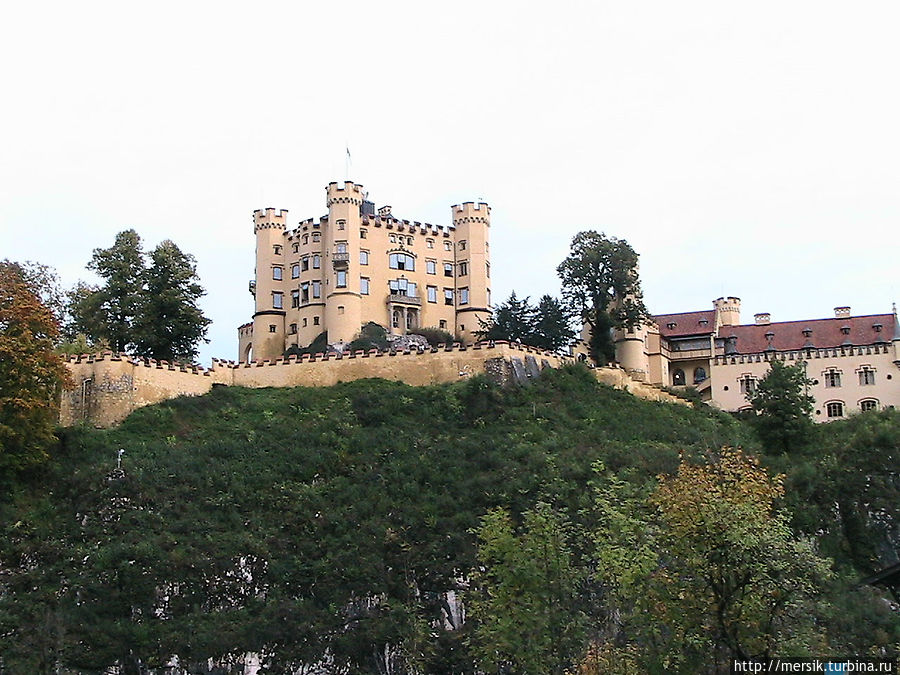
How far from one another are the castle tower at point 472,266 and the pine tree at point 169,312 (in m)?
21.1

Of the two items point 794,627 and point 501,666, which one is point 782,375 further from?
point 794,627

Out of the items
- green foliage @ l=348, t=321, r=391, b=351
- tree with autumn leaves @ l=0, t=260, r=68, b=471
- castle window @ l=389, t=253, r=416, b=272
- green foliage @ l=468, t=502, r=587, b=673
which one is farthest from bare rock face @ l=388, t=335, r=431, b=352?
green foliage @ l=468, t=502, r=587, b=673

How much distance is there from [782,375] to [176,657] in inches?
1494

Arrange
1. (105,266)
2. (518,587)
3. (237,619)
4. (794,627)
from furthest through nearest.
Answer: (105,266) → (237,619) → (518,587) → (794,627)

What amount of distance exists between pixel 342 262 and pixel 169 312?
14.8 meters

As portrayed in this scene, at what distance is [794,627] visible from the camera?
30.7 metres

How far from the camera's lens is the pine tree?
72.1 meters

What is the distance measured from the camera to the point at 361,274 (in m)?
83.9

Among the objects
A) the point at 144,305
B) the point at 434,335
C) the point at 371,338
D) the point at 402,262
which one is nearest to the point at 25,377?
the point at 144,305

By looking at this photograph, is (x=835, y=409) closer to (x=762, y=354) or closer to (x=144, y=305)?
(x=762, y=354)

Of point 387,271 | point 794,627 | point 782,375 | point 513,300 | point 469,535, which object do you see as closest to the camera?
point 794,627

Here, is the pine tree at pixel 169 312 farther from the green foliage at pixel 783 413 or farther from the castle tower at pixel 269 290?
the green foliage at pixel 783 413

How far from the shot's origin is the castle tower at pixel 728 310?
87.8 m

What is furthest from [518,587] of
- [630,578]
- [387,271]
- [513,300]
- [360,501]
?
[387,271]
